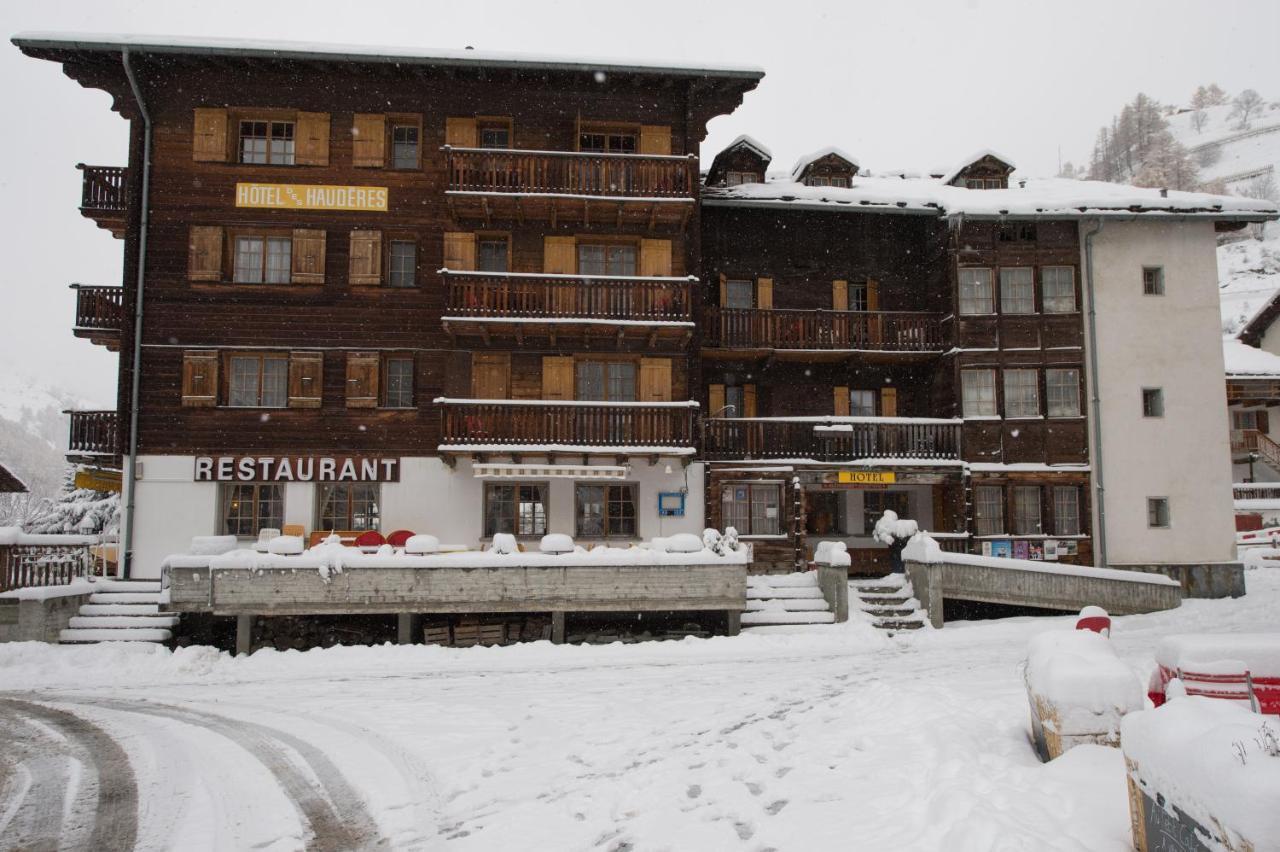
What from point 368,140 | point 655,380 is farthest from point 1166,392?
point 368,140

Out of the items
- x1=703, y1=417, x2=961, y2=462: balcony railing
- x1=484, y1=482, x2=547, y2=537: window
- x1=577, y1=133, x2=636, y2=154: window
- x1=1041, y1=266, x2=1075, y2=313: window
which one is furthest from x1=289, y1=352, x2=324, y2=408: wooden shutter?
→ x1=1041, y1=266, x2=1075, y2=313: window

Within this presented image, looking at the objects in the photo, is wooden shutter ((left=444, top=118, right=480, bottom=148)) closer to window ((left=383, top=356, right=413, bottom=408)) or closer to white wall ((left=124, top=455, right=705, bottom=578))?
window ((left=383, top=356, right=413, bottom=408))

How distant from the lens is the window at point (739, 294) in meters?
25.1

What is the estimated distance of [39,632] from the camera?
53.1ft

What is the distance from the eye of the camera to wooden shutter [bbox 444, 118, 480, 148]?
74.6 feet

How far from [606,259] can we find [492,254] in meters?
3.07

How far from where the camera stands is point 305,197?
22.2 metres

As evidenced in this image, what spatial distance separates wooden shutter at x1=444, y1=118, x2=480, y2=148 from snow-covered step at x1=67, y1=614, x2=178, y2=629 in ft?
43.9

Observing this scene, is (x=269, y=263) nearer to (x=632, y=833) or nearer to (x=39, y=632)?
(x=39, y=632)

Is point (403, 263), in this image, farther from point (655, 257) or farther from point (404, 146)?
point (655, 257)

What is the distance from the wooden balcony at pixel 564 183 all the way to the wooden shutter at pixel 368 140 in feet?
7.15

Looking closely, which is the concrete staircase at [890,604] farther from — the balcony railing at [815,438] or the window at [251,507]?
the window at [251,507]

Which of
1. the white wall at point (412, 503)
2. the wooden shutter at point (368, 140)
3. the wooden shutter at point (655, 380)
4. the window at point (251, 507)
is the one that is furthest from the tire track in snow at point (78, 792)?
the wooden shutter at point (368, 140)

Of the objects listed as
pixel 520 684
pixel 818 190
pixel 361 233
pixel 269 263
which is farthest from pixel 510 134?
pixel 520 684
